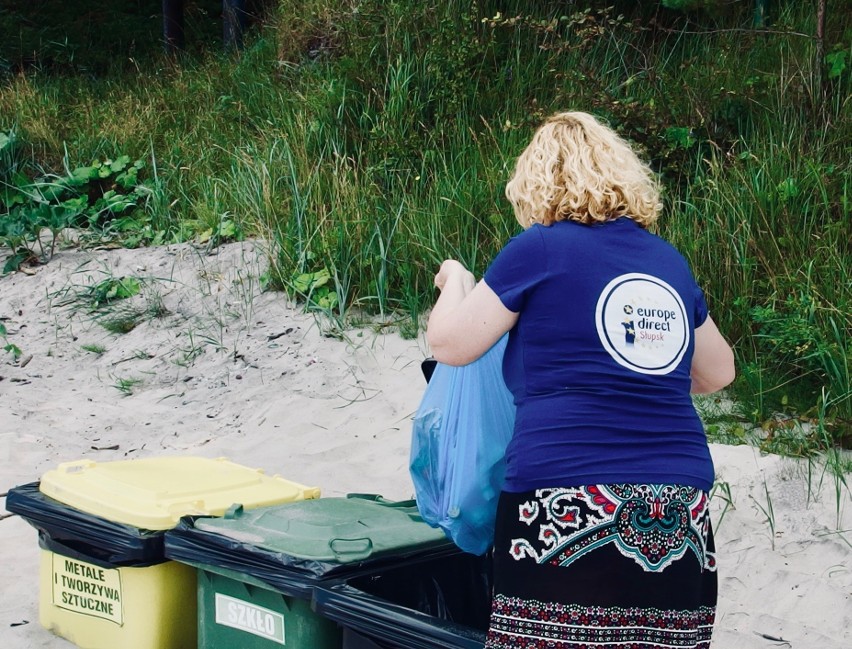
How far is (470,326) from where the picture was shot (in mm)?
2301

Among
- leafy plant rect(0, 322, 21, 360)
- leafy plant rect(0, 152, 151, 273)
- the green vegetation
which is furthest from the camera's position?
leafy plant rect(0, 152, 151, 273)

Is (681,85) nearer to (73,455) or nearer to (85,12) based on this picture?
(73,455)

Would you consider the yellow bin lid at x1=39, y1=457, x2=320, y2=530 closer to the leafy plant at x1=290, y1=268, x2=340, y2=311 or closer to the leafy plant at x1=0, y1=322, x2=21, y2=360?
the leafy plant at x1=290, y1=268, x2=340, y2=311

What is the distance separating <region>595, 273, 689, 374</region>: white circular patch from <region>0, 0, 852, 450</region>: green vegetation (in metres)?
2.42

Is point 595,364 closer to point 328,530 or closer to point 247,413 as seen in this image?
point 328,530

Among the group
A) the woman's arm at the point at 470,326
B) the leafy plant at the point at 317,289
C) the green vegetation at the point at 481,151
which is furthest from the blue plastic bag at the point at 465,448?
the leafy plant at the point at 317,289

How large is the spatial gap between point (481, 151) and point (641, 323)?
4.70 meters

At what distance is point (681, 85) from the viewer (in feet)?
22.7

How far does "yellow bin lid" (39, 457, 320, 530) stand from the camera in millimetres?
3094

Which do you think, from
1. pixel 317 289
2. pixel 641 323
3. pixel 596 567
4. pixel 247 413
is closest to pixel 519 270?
pixel 641 323

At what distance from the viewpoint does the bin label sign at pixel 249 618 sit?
9.31 ft

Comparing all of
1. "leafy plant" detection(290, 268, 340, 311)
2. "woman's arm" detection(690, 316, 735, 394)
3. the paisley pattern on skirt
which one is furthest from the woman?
"leafy plant" detection(290, 268, 340, 311)

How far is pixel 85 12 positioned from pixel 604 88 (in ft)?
35.0

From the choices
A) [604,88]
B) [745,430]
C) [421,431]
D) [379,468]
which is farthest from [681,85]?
[421,431]
